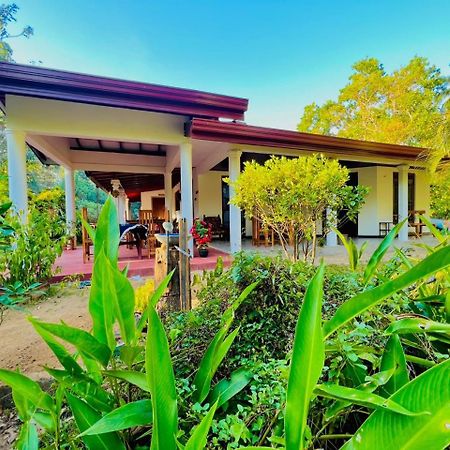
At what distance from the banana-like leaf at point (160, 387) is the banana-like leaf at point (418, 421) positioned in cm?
47

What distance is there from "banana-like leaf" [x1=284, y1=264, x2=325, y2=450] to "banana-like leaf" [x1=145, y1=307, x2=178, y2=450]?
1.02 feet

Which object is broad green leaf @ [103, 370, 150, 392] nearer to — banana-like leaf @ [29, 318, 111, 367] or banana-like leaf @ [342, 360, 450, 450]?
banana-like leaf @ [29, 318, 111, 367]

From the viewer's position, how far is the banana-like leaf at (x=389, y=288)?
2.61 ft

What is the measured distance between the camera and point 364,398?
0.68 meters

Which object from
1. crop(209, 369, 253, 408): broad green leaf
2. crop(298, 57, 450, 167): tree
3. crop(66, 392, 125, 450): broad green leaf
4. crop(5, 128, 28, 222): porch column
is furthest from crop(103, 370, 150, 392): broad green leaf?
crop(298, 57, 450, 167): tree

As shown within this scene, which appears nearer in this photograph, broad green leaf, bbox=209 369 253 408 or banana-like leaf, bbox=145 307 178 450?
banana-like leaf, bbox=145 307 178 450

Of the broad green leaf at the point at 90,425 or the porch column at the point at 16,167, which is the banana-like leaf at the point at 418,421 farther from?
the porch column at the point at 16,167

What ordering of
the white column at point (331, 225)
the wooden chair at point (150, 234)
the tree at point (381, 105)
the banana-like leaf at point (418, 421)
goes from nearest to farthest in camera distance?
1. the banana-like leaf at point (418, 421)
2. the white column at point (331, 225)
3. the wooden chair at point (150, 234)
4. the tree at point (381, 105)

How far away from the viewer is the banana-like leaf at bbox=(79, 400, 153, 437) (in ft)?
2.39

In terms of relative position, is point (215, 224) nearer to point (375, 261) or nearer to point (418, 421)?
point (375, 261)

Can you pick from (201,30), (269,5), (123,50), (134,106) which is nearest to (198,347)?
(134,106)

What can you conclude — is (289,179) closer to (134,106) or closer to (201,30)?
(134,106)

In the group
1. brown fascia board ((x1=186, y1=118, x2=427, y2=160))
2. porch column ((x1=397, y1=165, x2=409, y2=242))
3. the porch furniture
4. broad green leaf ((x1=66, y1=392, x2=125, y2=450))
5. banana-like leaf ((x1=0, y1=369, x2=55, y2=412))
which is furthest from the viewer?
the porch furniture

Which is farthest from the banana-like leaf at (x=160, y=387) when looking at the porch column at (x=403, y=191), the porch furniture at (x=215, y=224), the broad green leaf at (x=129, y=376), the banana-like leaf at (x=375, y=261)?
the porch column at (x=403, y=191)
